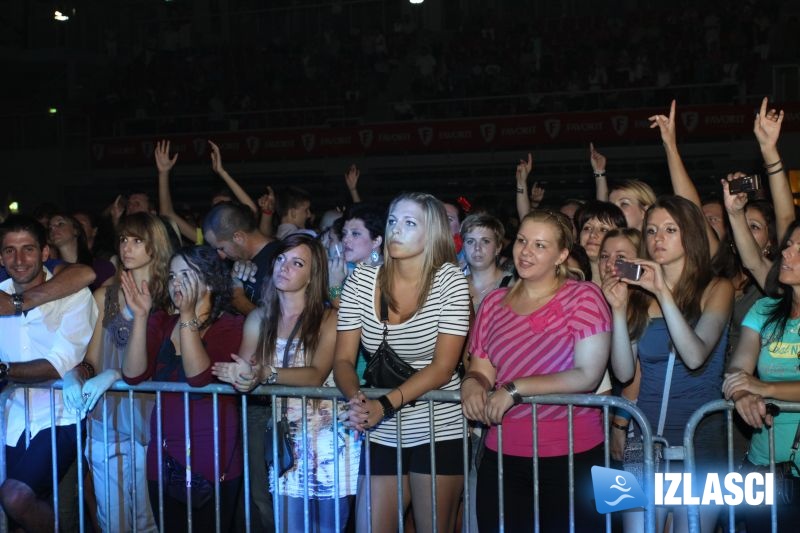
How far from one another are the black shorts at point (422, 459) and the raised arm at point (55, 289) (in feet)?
6.46

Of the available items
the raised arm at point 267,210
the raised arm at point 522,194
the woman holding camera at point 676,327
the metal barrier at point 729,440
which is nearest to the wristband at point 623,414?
the woman holding camera at point 676,327

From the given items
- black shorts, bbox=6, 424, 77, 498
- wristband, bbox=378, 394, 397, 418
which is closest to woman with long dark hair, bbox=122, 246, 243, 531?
black shorts, bbox=6, 424, 77, 498

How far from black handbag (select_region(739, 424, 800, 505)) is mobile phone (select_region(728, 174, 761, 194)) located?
4.28 feet

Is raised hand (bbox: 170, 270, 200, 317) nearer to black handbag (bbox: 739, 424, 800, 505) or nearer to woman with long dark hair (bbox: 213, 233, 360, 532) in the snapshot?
woman with long dark hair (bbox: 213, 233, 360, 532)

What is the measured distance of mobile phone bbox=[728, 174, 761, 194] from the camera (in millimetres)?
4551

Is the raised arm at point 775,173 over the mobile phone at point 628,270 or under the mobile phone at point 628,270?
over

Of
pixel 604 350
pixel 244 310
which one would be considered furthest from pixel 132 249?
pixel 604 350

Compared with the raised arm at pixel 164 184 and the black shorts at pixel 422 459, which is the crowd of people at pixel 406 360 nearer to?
the black shorts at pixel 422 459

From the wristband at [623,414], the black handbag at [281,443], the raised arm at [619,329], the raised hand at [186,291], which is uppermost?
the raised hand at [186,291]

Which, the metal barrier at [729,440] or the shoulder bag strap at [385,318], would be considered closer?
the metal barrier at [729,440]

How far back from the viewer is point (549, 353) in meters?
3.85

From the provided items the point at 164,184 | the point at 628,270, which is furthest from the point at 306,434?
the point at 164,184

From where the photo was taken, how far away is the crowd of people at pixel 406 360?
12.6 feet

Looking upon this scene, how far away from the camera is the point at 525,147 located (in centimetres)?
1622
